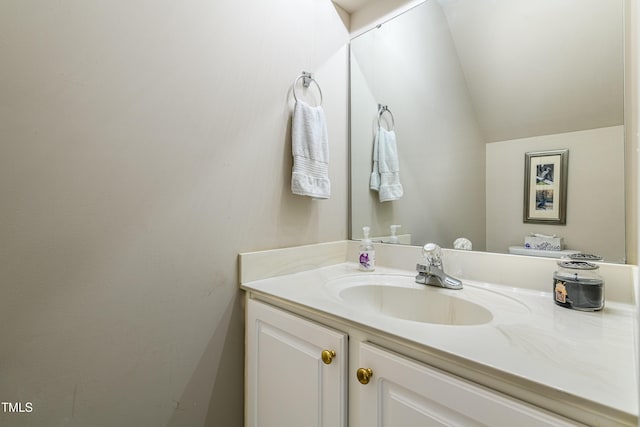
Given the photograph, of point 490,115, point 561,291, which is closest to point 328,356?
point 561,291

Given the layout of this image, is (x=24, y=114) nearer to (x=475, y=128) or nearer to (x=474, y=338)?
(x=474, y=338)

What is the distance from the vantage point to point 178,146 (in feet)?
3.00

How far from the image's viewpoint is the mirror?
91 centimetres

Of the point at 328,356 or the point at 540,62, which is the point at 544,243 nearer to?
the point at 540,62

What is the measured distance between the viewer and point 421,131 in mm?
1353

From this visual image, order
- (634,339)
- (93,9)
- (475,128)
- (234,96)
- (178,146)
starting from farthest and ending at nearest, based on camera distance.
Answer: (475,128) < (234,96) < (178,146) < (93,9) < (634,339)

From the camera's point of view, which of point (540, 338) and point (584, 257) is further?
point (584, 257)

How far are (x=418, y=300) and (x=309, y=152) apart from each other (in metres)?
0.69

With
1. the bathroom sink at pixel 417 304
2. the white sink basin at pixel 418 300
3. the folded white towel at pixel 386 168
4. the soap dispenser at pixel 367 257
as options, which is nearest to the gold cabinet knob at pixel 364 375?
the white sink basin at pixel 418 300

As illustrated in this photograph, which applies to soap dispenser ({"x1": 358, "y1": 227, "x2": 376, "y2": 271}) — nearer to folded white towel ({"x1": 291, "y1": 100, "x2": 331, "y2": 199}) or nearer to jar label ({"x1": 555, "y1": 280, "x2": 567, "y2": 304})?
folded white towel ({"x1": 291, "y1": 100, "x2": 331, "y2": 199})

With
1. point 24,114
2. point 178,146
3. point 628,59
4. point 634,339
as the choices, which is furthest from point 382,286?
point 24,114

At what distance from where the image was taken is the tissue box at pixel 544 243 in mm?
965

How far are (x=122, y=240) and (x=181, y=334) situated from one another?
34cm

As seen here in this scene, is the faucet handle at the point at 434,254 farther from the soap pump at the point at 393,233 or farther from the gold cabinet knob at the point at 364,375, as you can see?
the gold cabinet knob at the point at 364,375
